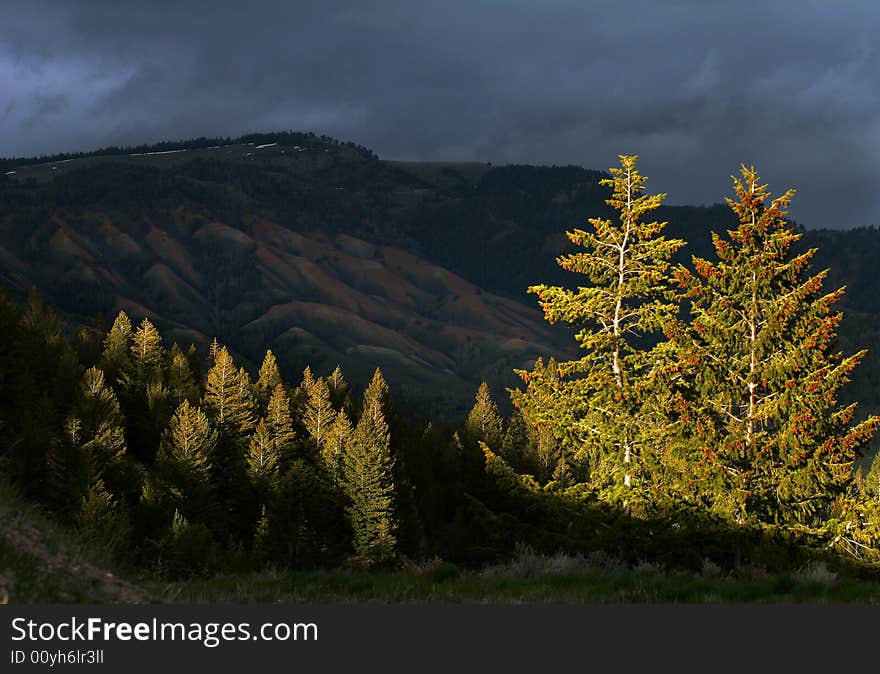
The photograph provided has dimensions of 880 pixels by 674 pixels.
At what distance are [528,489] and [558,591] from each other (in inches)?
533

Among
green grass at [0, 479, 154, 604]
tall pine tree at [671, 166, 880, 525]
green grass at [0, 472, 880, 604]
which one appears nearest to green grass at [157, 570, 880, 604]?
green grass at [0, 472, 880, 604]

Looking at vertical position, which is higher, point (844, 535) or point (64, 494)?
point (844, 535)

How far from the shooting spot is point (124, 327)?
10100cm

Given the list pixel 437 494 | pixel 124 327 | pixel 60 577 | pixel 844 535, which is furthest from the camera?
pixel 124 327

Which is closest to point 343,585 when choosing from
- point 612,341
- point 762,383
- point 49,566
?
point 49,566

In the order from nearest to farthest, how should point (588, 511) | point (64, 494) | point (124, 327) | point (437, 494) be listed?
point (588, 511), point (64, 494), point (437, 494), point (124, 327)

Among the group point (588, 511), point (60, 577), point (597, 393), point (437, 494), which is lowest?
point (437, 494)

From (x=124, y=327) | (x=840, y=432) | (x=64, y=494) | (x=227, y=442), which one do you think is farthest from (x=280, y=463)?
(x=840, y=432)

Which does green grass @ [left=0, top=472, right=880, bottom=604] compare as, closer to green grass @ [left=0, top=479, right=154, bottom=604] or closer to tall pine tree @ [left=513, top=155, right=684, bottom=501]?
green grass @ [left=0, top=479, right=154, bottom=604]

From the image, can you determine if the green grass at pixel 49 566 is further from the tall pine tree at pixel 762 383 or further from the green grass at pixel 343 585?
the tall pine tree at pixel 762 383

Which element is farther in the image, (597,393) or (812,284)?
(597,393)

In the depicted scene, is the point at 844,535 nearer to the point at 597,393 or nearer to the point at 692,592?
the point at 597,393

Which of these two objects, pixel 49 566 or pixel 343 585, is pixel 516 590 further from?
pixel 49 566

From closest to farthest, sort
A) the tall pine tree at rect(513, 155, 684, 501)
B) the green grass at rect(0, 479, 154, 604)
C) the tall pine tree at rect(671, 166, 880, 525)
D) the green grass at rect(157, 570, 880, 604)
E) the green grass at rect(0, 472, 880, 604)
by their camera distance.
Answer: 1. the green grass at rect(0, 479, 154, 604)
2. the green grass at rect(0, 472, 880, 604)
3. the green grass at rect(157, 570, 880, 604)
4. the tall pine tree at rect(671, 166, 880, 525)
5. the tall pine tree at rect(513, 155, 684, 501)
